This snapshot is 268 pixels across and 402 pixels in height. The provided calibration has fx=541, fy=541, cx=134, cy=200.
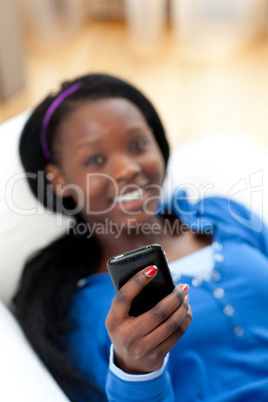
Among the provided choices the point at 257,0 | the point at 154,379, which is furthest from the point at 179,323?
the point at 257,0

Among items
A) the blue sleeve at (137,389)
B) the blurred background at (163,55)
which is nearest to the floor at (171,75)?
the blurred background at (163,55)

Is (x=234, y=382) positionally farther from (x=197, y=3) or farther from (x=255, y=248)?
(x=197, y=3)

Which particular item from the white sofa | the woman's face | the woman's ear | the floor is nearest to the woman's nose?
the woman's face

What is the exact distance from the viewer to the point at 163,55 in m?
2.38

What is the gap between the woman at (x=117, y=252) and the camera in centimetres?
86

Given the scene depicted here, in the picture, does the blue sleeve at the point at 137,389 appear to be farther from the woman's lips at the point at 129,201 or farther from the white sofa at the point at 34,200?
the woman's lips at the point at 129,201

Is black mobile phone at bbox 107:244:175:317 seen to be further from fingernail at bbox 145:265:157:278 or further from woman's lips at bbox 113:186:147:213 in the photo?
woman's lips at bbox 113:186:147:213

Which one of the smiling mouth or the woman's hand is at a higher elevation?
the smiling mouth

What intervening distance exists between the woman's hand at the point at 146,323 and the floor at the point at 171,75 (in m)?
1.26

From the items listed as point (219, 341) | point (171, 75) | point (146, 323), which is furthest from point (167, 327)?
point (171, 75)

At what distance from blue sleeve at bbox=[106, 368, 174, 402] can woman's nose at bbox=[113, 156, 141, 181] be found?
1.05ft

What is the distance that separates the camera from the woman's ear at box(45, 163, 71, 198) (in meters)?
0.98

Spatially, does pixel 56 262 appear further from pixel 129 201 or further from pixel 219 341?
pixel 219 341

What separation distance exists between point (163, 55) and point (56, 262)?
→ 1.59m
